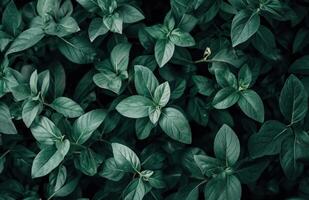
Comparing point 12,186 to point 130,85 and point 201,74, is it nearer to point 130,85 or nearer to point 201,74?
point 130,85

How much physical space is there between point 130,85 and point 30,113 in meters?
0.40

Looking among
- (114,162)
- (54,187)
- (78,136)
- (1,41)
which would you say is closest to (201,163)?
(114,162)

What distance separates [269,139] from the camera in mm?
1836

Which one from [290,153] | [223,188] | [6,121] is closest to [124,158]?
[223,188]

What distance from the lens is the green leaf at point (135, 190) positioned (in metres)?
1.78

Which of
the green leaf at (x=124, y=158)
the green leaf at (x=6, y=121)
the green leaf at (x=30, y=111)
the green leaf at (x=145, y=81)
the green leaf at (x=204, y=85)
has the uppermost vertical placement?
the green leaf at (x=145, y=81)

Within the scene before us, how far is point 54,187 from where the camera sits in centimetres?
191

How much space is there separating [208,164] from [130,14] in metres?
0.62

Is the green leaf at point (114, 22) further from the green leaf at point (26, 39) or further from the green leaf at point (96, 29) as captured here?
the green leaf at point (26, 39)

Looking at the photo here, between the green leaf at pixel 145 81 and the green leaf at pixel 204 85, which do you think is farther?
the green leaf at pixel 204 85

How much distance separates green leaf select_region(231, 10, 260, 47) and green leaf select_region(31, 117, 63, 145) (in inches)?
28.4

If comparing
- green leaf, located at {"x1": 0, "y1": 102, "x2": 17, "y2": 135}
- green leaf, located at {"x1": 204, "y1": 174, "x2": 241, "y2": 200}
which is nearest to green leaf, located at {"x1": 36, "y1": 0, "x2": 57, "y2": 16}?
green leaf, located at {"x1": 0, "y1": 102, "x2": 17, "y2": 135}

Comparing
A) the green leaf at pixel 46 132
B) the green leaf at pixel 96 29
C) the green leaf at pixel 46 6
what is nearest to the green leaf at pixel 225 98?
the green leaf at pixel 96 29

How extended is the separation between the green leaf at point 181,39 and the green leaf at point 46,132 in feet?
1.77
